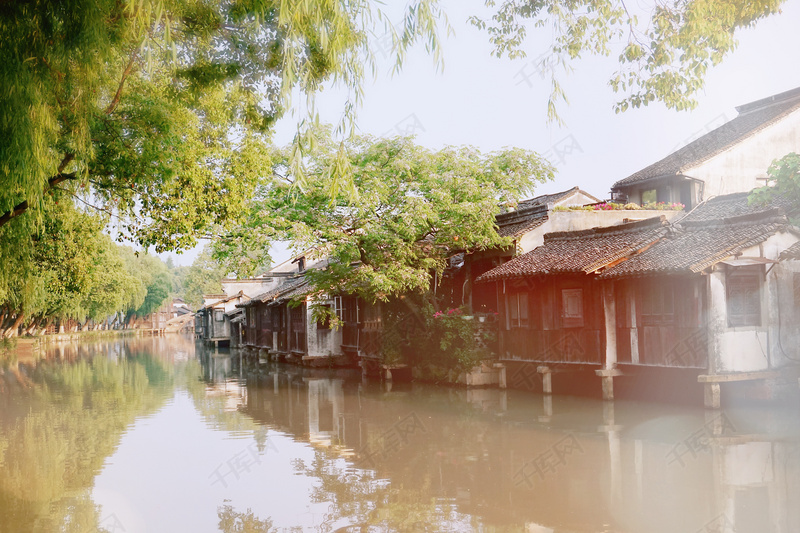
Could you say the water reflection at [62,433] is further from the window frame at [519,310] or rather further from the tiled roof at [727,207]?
the tiled roof at [727,207]

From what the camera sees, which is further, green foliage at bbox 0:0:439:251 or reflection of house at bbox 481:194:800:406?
reflection of house at bbox 481:194:800:406

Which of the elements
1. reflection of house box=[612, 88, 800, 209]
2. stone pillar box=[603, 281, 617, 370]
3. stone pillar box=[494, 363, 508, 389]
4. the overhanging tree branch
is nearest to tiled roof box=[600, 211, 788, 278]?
stone pillar box=[603, 281, 617, 370]

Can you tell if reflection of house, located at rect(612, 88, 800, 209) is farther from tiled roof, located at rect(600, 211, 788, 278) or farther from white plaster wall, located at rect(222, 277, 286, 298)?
white plaster wall, located at rect(222, 277, 286, 298)

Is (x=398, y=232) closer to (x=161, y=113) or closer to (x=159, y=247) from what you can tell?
(x=159, y=247)

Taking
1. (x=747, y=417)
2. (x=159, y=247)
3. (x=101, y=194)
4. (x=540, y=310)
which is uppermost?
(x=101, y=194)

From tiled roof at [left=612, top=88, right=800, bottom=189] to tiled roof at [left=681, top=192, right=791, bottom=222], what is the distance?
661cm

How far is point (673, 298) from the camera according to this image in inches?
647

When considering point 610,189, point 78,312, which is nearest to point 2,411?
point 610,189

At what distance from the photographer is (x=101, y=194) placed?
41.6ft

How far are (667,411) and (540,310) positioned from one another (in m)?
4.65

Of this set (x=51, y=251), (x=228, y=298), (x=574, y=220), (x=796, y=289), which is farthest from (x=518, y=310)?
(x=228, y=298)

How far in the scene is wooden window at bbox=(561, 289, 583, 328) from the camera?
61.2ft

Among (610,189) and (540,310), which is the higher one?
(610,189)

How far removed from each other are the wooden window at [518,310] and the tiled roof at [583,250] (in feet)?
2.88
